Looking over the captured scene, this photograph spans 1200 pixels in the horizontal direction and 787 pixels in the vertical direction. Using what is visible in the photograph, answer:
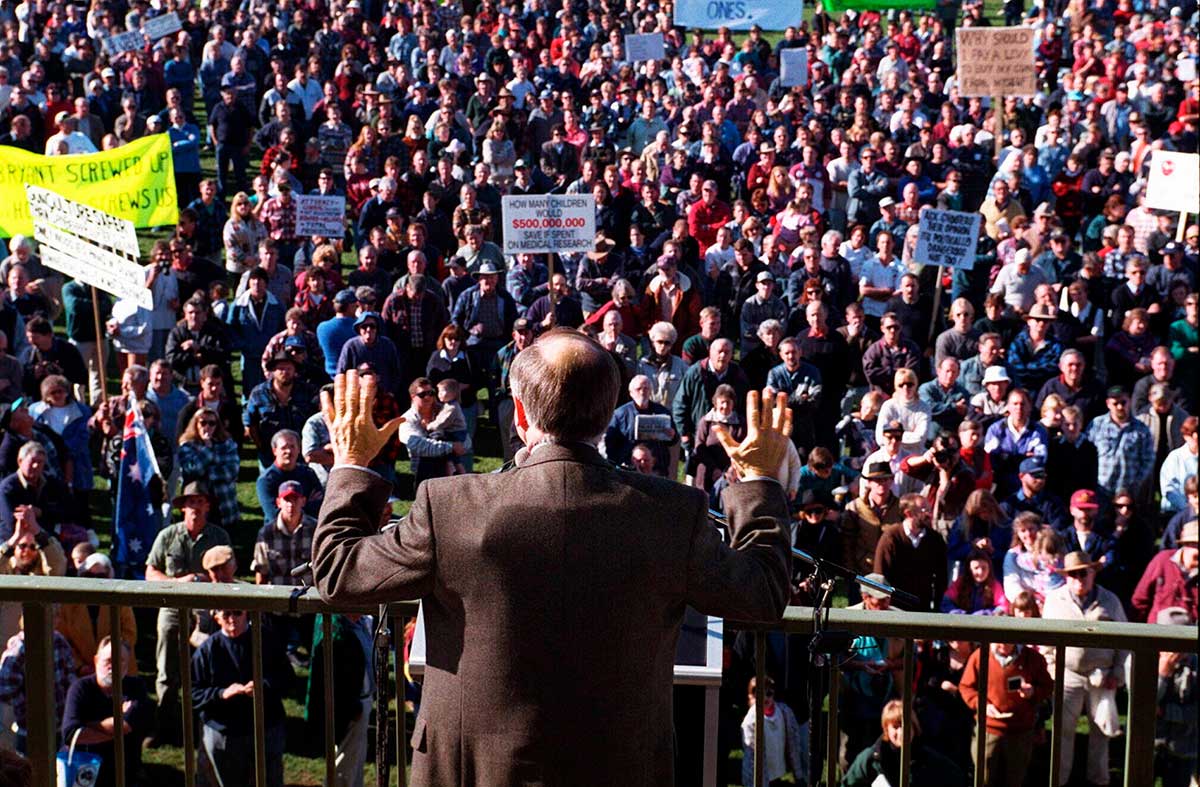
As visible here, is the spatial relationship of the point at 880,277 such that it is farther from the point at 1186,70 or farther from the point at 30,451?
the point at 1186,70

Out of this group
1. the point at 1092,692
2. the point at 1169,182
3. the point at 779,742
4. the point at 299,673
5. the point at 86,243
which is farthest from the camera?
the point at 1169,182

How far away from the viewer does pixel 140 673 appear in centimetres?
1078

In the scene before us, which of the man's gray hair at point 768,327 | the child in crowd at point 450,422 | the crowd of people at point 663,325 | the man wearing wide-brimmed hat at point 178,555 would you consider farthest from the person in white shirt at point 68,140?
the man wearing wide-brimmed hat at point 178,555

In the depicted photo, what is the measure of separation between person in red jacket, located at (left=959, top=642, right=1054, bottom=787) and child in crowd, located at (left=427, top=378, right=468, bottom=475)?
4.99 metres

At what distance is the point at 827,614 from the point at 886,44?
25901 millimetres

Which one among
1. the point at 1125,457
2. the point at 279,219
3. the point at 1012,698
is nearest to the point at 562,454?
the point at 1012,698

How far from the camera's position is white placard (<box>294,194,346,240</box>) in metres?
17.8

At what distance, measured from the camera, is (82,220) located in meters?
14.2

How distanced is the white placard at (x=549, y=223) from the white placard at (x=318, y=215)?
2.33 m

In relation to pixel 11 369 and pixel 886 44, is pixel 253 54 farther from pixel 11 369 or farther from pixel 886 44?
pixel 11 369

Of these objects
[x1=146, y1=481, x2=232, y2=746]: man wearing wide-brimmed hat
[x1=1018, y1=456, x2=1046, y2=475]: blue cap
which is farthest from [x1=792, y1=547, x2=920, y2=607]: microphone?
[x1=1018, y1=456, x2=1046, y2=475]: blue cap

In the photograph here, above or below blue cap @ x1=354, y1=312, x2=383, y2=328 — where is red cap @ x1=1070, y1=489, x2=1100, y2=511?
below

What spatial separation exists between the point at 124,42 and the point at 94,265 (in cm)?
1320

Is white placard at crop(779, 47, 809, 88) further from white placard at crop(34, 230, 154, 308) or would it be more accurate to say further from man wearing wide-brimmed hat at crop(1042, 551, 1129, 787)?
man wearing wide-brimmed hat at crop(1042, 551, 1129, 787)
